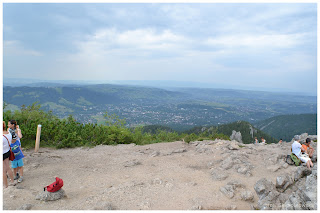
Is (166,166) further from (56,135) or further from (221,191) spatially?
(56,135)

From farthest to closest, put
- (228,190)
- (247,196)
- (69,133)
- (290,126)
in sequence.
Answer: (290,126)
(69,133)
(228,190)
(247,196)

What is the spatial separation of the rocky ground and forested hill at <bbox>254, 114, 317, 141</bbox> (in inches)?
2920

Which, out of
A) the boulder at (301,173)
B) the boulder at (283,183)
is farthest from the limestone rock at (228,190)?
the boulder at (301,173)

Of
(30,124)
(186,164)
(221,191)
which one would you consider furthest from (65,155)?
(221,191)

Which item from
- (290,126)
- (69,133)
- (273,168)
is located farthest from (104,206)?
(290,126)

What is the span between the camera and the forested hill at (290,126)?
76.5 m

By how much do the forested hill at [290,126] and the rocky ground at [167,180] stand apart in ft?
243

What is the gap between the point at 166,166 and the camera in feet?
30.6

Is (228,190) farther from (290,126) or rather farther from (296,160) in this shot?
(290,126)

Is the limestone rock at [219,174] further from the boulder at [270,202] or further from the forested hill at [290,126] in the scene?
the forested hill at [290,126]

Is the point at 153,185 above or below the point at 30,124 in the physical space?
below

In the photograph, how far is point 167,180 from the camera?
758cm

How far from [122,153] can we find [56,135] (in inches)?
173

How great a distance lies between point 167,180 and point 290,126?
306ft
